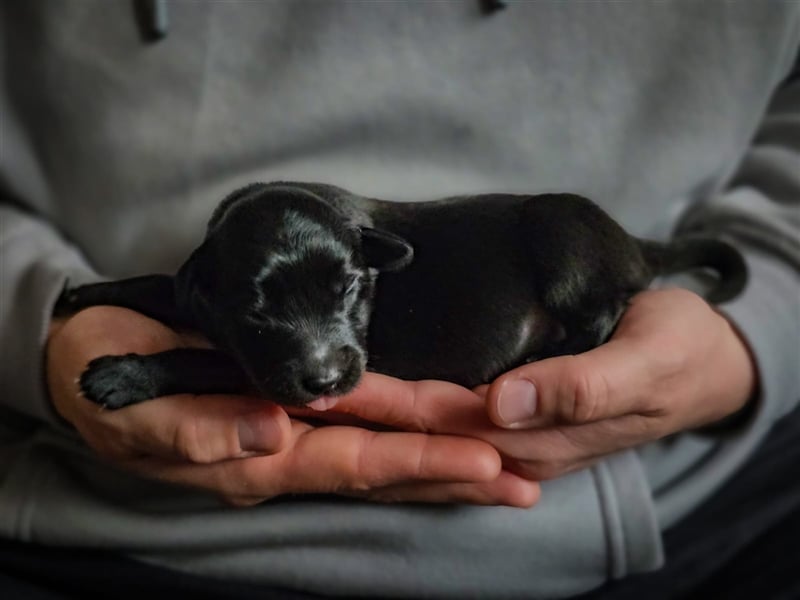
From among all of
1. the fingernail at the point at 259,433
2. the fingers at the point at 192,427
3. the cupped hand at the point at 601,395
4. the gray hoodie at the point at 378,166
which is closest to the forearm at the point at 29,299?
the gray hoodie at the point at 378,166

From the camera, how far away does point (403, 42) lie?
0.75 metres

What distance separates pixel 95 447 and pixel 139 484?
156 millimetres

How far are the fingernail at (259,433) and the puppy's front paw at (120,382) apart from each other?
3.2 inches

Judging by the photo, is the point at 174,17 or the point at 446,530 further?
the point at 446,530

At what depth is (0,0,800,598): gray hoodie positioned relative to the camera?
2.51 ft

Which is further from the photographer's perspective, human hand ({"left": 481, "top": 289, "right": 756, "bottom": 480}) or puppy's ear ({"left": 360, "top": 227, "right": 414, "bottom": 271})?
human hand ({"left": 481, "top": 289, "right": 756, "bottom": 480})

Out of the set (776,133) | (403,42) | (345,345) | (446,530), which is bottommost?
(446,530)

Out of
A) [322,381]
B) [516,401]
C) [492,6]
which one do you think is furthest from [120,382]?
[492,6]

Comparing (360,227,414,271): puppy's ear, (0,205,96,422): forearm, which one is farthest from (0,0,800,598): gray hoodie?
(360,227,414,271): puppy's ear

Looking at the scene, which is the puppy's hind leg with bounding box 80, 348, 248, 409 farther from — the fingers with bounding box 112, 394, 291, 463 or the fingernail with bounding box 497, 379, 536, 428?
the fingernail with bounding box 497, 379, 536, 428

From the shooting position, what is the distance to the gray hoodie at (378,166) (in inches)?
30.1

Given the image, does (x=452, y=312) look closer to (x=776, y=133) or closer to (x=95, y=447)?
(x=95, y=447)

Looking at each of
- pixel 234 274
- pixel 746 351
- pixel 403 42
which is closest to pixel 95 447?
pixel 234 274

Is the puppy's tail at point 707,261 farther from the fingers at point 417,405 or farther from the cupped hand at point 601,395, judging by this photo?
the fingers at point 417,405
